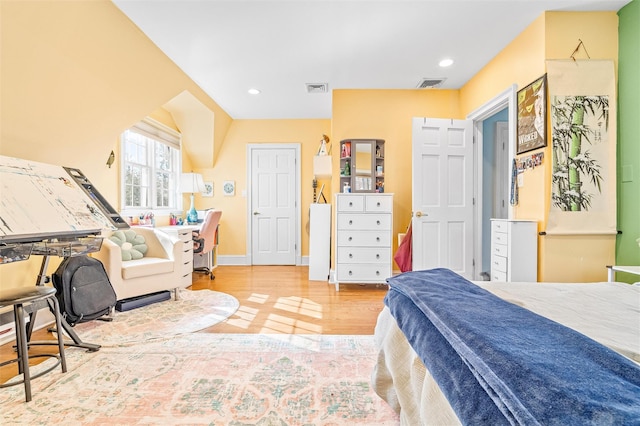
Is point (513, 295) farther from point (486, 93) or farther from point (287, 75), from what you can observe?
point (287, 75)

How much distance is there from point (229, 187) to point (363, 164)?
2.61 metres

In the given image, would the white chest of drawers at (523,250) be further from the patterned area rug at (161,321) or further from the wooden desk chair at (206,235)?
the wooden desk chair at (206,235)

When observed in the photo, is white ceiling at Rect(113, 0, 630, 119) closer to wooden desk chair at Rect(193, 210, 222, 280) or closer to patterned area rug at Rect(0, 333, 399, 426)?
wooden desk chair at Rect(193, 210, 222, 280)

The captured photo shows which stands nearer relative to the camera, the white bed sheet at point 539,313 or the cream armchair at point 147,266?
the white bed sheet at point 539,313

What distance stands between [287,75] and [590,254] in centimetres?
341

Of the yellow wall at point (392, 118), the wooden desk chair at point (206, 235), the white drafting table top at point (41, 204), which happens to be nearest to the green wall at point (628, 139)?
the yellow wall at point (392, 118)

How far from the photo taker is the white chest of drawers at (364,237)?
365 centimetres

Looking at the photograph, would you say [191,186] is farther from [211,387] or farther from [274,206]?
[211,387]

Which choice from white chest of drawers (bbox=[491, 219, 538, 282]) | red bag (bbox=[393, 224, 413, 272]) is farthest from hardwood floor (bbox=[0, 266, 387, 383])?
white chest of drawers (bbox=[491, 219, 538, 282])

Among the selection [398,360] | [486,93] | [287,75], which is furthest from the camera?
[287,75]

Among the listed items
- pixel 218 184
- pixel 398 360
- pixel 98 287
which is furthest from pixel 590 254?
pixel 218 184

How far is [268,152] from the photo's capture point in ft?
17.4

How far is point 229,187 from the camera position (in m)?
5.27

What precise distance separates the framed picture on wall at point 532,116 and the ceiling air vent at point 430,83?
112 cm
